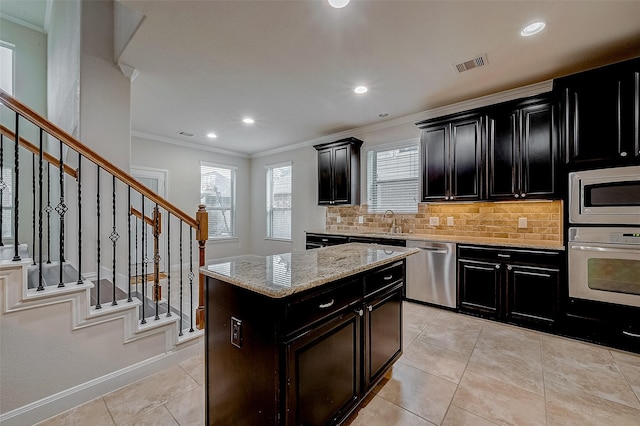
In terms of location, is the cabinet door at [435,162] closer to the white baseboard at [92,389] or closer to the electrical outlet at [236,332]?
the electrical outlet at [236,332]

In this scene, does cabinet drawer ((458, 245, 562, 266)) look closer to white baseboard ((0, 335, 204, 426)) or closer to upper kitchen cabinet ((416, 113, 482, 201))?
upper kitchen cabinet ((416, 113, 482, 201))

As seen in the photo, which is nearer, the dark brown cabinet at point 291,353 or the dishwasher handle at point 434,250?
the dark brown cabinet at point 291,353

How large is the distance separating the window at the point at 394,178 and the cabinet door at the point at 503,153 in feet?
3.52

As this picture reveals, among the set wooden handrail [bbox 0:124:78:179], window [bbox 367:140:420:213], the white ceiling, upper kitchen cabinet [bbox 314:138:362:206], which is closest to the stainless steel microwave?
the white ceiling

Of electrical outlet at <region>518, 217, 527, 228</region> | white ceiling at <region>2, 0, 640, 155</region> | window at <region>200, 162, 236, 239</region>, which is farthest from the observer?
window at <region>200, 162, 236, 239</region>

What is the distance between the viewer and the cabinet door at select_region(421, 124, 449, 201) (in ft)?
12.3

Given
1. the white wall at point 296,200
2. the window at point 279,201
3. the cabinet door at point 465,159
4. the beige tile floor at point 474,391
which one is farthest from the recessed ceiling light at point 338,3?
the window at point 279,201

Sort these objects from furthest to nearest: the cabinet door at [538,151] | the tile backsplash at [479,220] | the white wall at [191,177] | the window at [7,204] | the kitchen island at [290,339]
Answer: the white wall at [191,177]
the window at [7,204]
the tile backsplash at [479,220]
the cabinet door at [538,151]
the kitchen island at [290,339]

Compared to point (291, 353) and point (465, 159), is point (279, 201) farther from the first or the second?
point (291, 353)

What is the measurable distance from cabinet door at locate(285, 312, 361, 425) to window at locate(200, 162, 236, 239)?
5544 mm

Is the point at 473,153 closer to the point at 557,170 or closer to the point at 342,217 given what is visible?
the point at 557,170

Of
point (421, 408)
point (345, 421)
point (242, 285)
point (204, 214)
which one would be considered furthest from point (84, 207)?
point (421, 408)

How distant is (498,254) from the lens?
10.3ft

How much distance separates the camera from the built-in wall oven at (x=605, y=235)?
245cm
